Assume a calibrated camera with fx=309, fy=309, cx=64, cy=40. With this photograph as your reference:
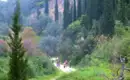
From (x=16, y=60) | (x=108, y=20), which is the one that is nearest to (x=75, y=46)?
(x=108, y=20)

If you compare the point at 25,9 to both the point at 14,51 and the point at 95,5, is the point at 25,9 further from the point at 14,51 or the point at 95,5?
the point at 14,51

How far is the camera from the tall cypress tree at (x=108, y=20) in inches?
1657

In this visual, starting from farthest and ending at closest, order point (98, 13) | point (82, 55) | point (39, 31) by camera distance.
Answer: point (39, 31)
point (98, 13)
point (82, 55)

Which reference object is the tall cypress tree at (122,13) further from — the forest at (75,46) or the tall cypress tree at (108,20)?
the tall cypress tree at (108,20)

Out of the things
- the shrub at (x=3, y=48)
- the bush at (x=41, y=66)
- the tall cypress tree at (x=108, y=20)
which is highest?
the tall cypress tree at (x=108, y=20)

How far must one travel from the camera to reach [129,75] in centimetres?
1903

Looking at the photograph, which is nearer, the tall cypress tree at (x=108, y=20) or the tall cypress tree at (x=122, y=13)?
the tall cypress tree at (x=122, y=13)

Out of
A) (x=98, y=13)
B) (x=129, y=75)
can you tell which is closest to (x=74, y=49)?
(x=98, y=13)

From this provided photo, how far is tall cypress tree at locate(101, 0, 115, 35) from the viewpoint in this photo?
138ft

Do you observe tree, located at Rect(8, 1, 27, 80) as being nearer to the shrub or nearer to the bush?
the bush

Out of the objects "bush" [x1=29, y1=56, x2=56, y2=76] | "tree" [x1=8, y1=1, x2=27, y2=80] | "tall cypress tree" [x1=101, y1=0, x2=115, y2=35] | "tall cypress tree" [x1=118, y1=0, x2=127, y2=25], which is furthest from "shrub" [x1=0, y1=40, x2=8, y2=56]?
"tree" [x1=8, y1=1, x2=27, y2=80]

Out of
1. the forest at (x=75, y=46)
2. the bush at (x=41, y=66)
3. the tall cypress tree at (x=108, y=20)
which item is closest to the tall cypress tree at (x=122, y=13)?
the forest at (x=75, y=46)

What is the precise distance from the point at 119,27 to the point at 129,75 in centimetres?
1330

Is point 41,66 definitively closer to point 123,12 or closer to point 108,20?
point 123,12
